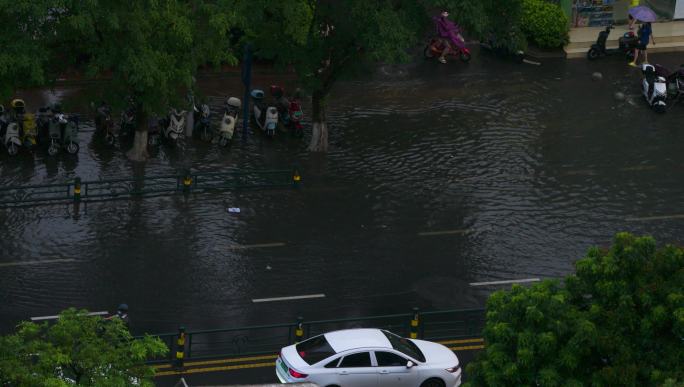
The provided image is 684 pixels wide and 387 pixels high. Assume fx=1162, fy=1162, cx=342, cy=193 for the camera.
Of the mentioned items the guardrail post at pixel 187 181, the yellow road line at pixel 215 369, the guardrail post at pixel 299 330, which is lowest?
the yellow road line at pixel 215 369

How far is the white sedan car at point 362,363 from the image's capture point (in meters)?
19.5

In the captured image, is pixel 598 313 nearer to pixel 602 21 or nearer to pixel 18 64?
pixel 18 64

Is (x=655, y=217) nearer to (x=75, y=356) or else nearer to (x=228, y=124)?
(x=228, y=124)

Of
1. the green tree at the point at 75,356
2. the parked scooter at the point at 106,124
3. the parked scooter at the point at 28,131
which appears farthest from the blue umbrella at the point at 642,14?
the green tree at the point at 75,356

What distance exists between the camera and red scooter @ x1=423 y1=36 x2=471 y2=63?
39562 mm

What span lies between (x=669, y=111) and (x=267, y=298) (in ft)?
56.6

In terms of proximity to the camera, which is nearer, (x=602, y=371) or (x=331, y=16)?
(x=602, y=371)

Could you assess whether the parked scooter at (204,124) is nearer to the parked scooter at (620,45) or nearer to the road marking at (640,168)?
the road marking at (640,168)

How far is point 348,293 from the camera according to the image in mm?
23938

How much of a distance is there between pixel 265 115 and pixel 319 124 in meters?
1.86

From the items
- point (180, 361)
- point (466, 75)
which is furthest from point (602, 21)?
point (180, 361)

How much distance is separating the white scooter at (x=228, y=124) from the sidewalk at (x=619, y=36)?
1410cm

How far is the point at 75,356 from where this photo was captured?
14.7 metres

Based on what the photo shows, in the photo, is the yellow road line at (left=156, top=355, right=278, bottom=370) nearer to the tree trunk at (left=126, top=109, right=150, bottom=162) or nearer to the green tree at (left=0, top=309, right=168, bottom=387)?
the green tree at (left=0, top=309, right=168, bottom=387)
